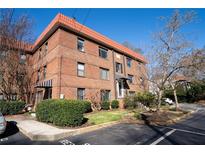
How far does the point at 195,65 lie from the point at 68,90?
11011 millimetres

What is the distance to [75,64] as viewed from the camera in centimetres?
1600

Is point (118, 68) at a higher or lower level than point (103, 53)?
lower

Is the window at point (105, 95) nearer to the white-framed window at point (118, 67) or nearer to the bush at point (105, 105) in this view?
the bush at point (105, 105)

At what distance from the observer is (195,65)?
39.7ft

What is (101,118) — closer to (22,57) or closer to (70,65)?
(70,65)

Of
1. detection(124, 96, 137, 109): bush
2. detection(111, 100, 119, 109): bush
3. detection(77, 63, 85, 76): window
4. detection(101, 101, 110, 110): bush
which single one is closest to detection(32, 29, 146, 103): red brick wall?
detection(77, 63, 85, 76): window

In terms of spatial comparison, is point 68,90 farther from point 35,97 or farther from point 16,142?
point 16,142

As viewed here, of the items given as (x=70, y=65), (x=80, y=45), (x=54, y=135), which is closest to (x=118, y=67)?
(x=80, y=45)

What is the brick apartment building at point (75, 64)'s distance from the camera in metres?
14.9

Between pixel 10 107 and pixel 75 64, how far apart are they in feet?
24.0

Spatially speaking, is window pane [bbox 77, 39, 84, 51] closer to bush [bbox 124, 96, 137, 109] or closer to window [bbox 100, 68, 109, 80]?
window [bbox 100, 68, 109, 80]

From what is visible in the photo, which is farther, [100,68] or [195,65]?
[100,68]

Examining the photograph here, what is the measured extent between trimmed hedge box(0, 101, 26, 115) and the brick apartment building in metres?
2.42
